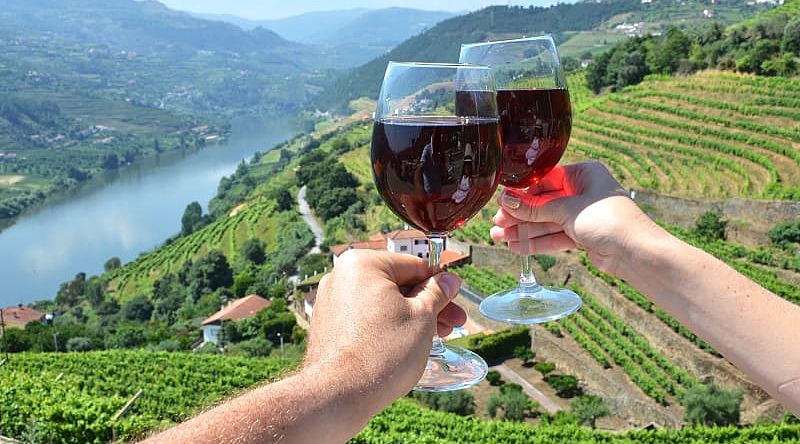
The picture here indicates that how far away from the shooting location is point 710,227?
20953mm

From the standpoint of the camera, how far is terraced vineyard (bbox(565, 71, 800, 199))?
24875 millimetres

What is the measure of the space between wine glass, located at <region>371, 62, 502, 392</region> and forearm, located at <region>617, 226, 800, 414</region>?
0.44 metres

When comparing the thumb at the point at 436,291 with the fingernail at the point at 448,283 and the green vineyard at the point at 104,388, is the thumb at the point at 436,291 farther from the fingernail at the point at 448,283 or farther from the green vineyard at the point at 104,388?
the green vineyard at the point at 104,388

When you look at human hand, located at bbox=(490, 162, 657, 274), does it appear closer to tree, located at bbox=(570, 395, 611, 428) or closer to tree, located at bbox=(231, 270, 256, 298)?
tree, located at bbox=(570, 395, 611, 428)

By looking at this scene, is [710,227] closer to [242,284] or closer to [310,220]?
[242,284]

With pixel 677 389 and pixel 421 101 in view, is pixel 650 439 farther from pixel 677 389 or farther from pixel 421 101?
pixel 421 101

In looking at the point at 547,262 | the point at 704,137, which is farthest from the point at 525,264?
the point at 704,137

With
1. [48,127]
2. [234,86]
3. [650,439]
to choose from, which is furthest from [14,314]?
[234,86]

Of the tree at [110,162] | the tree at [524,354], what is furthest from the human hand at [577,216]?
the tree at [110,162]

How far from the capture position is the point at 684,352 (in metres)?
15.9

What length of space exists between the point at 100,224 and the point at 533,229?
78158 mm

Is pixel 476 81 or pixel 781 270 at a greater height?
pixel 476 81

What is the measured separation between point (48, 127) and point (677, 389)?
12426 cm

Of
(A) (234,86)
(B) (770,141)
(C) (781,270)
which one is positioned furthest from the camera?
(A) (234,86)
